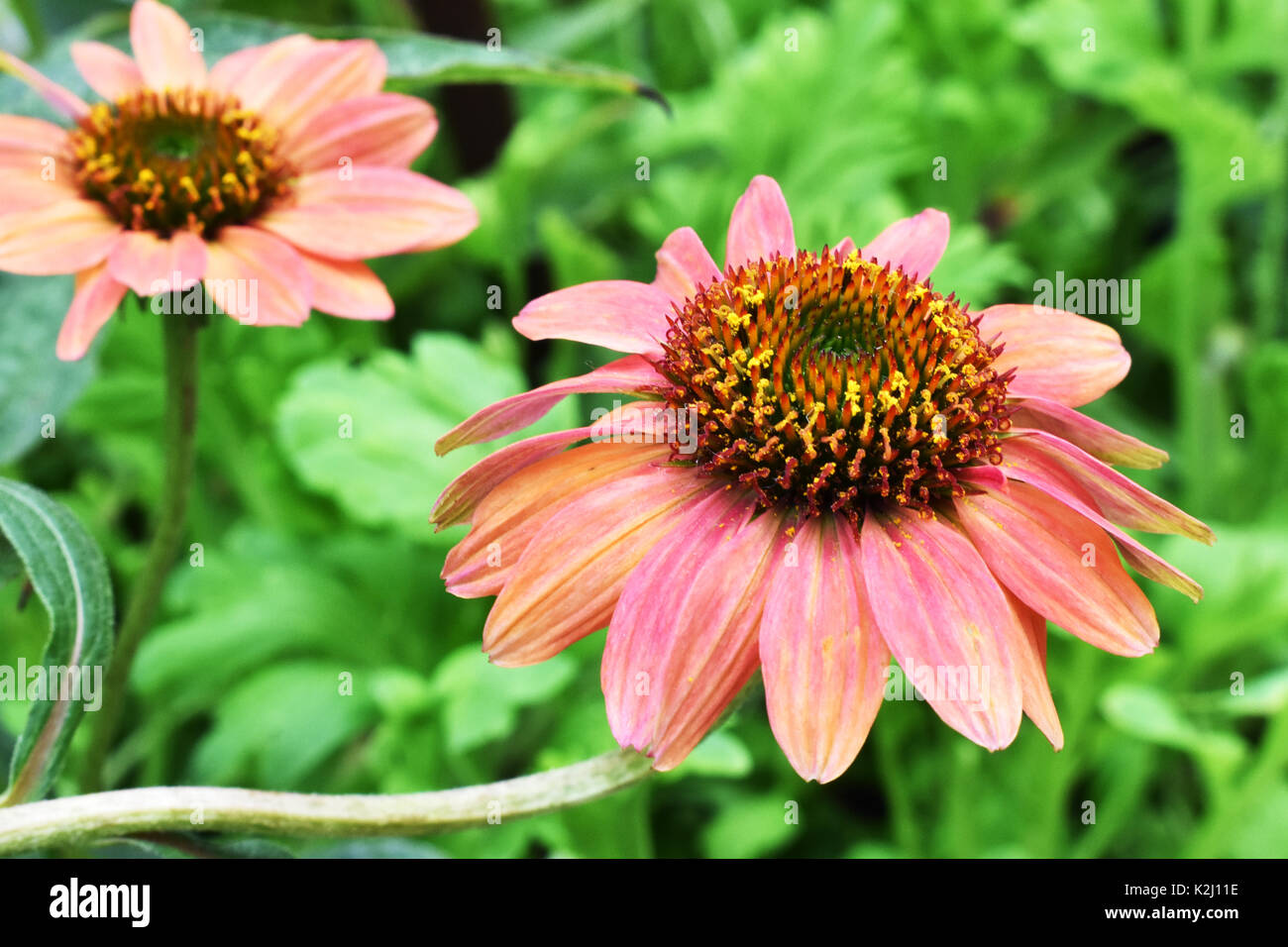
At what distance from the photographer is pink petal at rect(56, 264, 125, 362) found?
0.57 metres

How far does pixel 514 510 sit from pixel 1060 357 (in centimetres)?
27

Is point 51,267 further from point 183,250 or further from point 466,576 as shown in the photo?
point 466,576

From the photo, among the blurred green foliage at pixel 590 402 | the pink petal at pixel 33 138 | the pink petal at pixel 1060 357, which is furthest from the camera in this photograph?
the blurred green foliage at pixel 590 402

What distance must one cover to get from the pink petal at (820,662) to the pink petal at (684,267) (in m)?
0.17

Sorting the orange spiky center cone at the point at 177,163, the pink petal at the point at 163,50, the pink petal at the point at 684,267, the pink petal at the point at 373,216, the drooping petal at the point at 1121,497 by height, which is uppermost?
the pink petal at the point at 163,50

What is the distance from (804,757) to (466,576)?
0.17 metres

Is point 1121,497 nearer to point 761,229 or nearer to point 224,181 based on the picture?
point 761,229

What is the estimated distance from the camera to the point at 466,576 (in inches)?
20.1

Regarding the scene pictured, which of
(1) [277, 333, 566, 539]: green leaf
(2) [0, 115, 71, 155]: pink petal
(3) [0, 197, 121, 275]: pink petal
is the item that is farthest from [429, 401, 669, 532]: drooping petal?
(1) [277, 333, 566, 539]: green leaf

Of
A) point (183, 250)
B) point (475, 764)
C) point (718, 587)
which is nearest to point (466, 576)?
point (718, 587)

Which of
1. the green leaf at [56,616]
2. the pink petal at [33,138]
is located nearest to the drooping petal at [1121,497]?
the green leaf at [56,616]

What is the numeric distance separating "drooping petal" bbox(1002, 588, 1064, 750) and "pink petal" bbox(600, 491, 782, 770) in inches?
4.1

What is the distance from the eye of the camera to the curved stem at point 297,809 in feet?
1.52

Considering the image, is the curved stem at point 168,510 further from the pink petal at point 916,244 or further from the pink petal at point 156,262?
the pink petal at point 916,244
